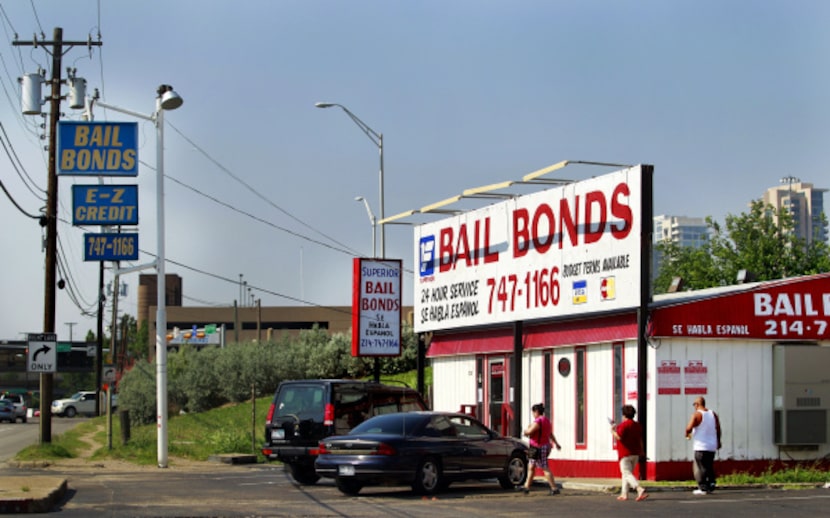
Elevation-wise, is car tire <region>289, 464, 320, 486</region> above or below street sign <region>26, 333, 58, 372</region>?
below

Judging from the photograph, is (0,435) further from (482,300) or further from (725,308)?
(725,308)

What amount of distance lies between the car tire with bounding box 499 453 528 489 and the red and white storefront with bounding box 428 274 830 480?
192 cm

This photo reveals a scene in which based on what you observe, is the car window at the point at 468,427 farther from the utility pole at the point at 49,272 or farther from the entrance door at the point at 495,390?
the utility pole at the point at 49,272

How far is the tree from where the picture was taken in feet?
166

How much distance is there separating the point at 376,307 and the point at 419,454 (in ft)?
37.8

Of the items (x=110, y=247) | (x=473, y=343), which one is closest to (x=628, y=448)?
(x=473, y=343)

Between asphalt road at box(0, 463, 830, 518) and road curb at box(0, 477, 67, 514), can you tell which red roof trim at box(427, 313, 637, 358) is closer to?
asphalt road at box(0, 463, 830, 518)

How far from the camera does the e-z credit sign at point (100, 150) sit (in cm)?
2927

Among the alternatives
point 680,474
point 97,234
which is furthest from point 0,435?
point 680,474

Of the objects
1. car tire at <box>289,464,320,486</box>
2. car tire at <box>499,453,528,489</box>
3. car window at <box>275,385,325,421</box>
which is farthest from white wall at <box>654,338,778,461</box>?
car tire at <box>289,464,320,486</box>

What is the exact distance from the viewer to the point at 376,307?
30859mm

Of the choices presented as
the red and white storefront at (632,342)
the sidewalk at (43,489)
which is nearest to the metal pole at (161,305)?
the sidewalk at (43,489)

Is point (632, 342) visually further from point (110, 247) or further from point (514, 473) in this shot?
point (110, 247)

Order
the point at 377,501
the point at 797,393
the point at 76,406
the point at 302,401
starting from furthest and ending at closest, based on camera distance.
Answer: the point at 76,406 < the point at 302,401 < the point at 797,393 < the point at 377,501
